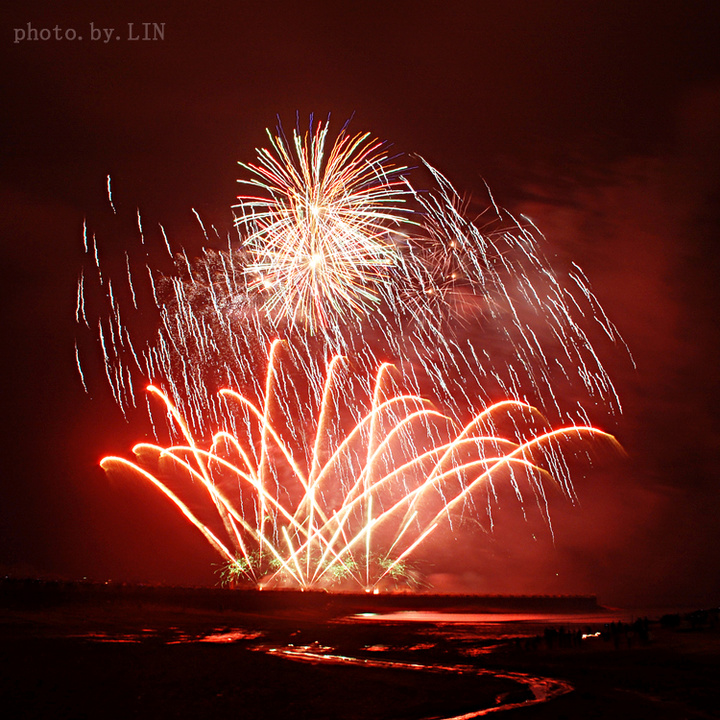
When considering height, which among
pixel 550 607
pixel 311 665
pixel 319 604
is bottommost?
pixel 550 607

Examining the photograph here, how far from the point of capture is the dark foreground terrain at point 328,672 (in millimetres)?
12469

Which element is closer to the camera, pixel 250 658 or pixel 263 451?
pixel 250 658

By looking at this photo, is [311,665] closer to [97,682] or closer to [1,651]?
[97,682]

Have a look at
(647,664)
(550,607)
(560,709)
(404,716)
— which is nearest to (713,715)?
(560,709)

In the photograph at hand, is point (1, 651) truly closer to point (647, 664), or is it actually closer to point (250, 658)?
point (250, 658)

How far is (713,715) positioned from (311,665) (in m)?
9.82

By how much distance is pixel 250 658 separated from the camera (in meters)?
19.2

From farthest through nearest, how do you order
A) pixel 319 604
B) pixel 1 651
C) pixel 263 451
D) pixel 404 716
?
pixel 319 604
pixel 263 451
pixel 1 651
pixel 404 716

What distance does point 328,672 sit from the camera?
16688 millimetres

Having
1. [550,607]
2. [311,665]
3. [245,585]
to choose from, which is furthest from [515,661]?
[550,607]

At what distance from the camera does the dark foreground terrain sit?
12.5 metres

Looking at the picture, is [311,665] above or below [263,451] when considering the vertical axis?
below

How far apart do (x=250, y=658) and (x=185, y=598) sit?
72.7ft

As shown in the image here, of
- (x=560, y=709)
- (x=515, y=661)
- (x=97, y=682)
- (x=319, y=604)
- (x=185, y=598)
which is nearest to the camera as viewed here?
(x=560, y=709)
